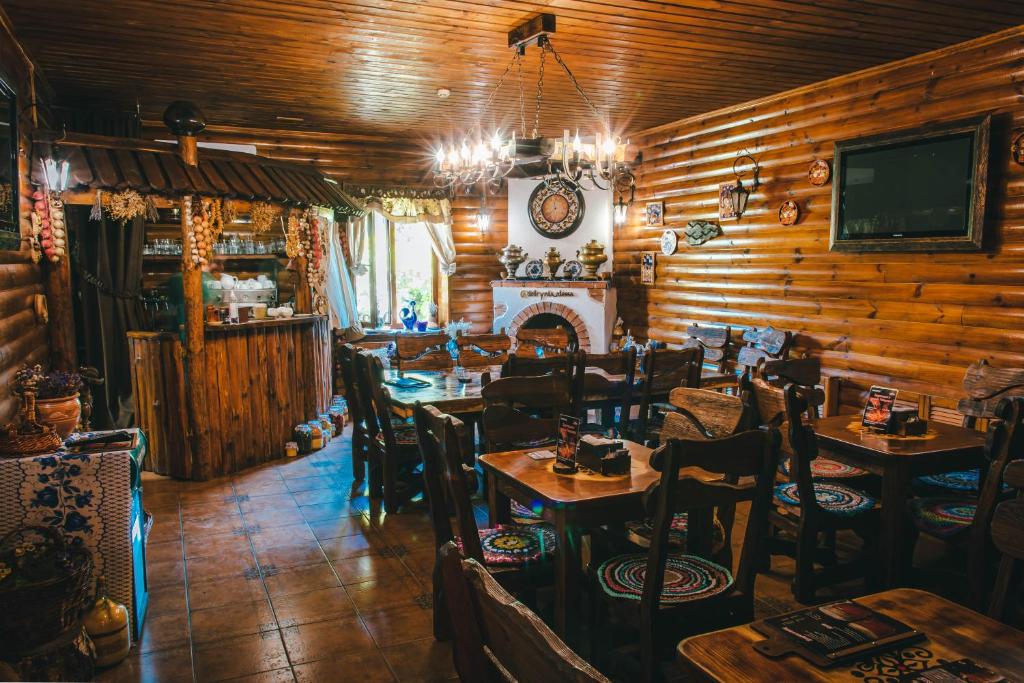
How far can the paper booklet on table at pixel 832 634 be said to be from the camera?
5.68ft

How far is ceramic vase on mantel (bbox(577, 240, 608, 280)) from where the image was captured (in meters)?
9.27

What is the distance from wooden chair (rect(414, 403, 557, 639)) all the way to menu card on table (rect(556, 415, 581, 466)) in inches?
14.4

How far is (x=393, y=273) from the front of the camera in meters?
10.1

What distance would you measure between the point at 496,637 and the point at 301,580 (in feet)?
9.98

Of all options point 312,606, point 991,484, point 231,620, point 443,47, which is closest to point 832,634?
point 991,484

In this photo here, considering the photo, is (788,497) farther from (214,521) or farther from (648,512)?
(214,521)

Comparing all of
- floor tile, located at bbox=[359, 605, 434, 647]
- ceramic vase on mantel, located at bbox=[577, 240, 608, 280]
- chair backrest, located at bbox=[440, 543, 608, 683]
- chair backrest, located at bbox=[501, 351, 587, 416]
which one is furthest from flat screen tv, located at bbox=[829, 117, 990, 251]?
chair backrest, located at bbox=[440, 543, 608, 683]

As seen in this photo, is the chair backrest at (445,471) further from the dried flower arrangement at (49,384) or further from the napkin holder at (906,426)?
the napkin holder at (906,426)

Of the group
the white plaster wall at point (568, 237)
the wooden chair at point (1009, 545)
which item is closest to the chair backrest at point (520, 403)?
the wooden chair at point (1009, 545)

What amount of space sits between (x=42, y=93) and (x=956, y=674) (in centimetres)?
749

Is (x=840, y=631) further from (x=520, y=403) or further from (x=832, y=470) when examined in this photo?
(x=832, y=470)

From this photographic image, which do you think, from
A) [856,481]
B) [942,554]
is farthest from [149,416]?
[942,554]

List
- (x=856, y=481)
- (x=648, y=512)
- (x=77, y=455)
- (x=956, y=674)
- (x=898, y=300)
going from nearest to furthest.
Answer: (x=956, y=674)
(x=648, y=512)
(x=77, y=455)
(x=856, y=481)
(x=898, y=300)

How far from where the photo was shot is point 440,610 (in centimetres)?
346
